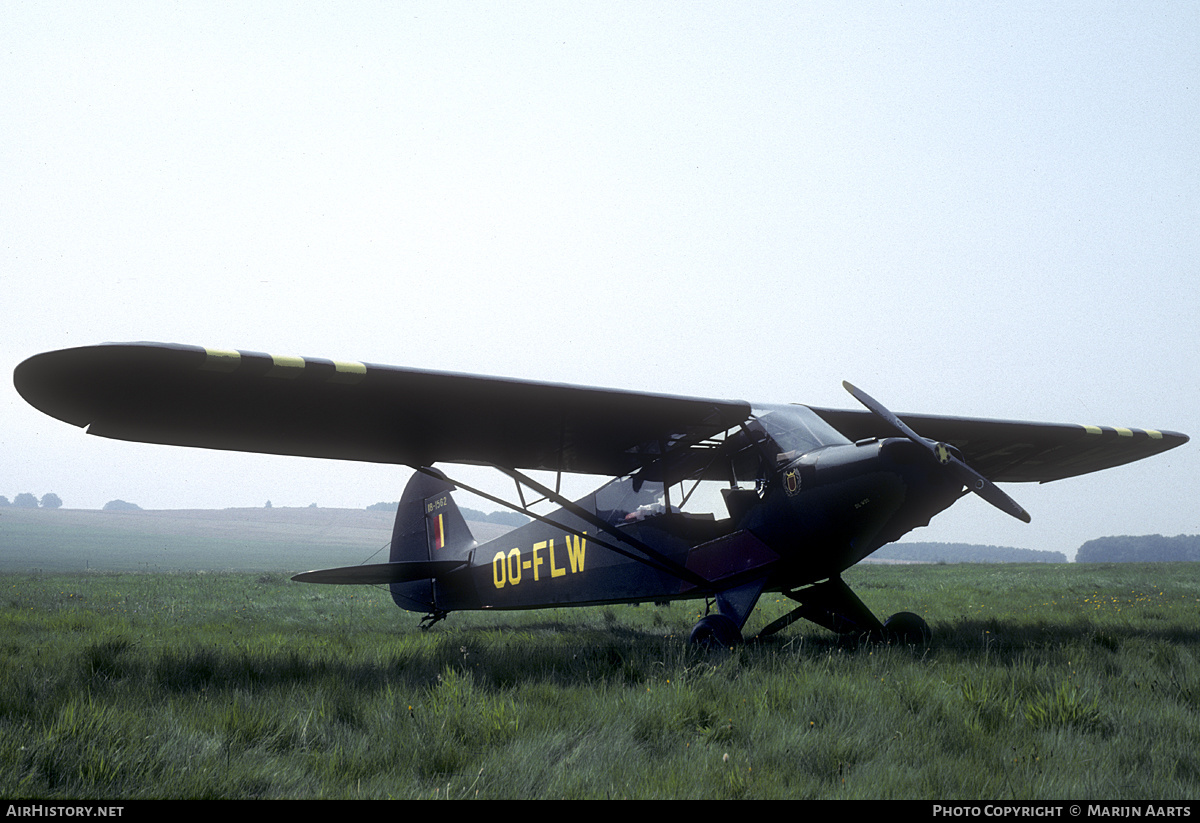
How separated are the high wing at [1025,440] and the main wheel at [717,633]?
3357 mm

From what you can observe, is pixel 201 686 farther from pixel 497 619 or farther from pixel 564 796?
pixel 497 619

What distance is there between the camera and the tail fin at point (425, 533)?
10703 mm

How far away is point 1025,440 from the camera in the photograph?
31.5ft

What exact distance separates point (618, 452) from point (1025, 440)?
6115mm

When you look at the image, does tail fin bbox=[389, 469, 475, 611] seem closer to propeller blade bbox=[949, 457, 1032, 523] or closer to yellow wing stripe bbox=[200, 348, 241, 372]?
yellow wing stripe bbox=[200, 348, 241, 372]

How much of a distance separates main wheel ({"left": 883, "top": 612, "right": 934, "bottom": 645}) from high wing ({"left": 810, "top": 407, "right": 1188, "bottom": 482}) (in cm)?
266

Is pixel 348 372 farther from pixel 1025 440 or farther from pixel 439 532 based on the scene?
pixel 1025 440

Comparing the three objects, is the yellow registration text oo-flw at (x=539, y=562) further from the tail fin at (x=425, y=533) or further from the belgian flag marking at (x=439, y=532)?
the belgian flag marking at (x=439, y=532)

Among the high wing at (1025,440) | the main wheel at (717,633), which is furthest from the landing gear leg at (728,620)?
the high wing at (1025,440)

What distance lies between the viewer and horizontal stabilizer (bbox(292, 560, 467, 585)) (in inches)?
348

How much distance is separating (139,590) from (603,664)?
56.8 ft

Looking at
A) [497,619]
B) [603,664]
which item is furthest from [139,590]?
[603,664]

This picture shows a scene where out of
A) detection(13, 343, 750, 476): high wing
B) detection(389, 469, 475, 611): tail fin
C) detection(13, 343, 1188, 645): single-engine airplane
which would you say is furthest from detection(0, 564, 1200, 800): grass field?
detection(389, 469, 475, 611): tail fin
